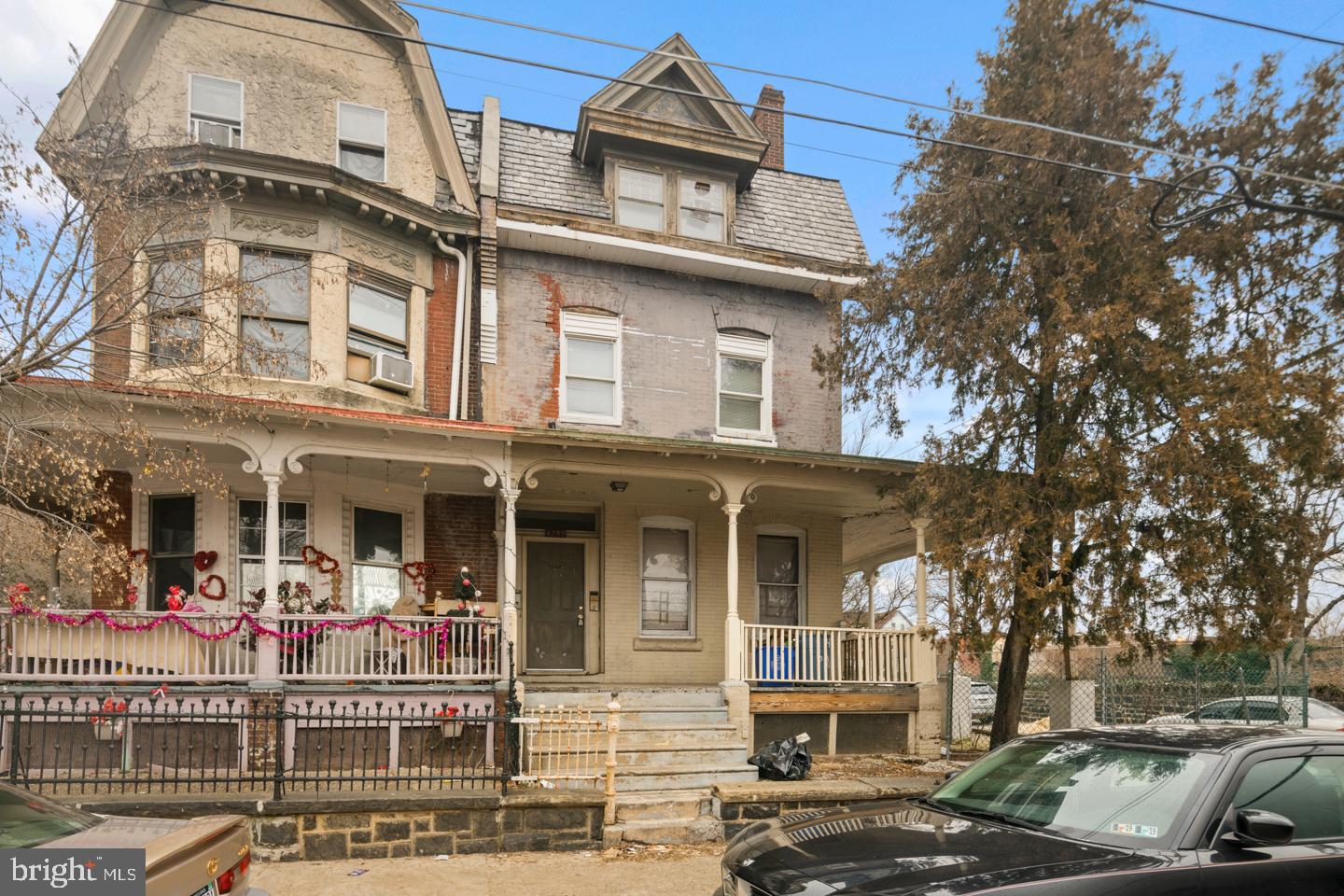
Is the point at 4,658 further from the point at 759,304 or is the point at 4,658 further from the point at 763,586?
the point at 759,304

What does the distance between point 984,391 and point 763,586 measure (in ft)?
18.1

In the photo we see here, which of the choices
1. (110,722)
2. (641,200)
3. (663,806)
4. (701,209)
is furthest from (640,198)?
(110,722)

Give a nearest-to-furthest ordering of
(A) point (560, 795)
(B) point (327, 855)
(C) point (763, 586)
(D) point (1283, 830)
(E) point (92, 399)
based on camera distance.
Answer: (D) point (1283, 830), (B) point (327, 855), (A) point (560, 795), (E) point (92, 399), (C) point (763, 586)

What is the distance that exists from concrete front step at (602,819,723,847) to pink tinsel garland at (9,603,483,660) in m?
3.11

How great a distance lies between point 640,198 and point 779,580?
6731 millimetres

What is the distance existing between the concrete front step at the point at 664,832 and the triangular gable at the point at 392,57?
9.09 meters

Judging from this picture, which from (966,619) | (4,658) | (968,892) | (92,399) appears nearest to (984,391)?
(966,619)

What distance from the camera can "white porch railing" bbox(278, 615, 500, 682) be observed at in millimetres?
10422

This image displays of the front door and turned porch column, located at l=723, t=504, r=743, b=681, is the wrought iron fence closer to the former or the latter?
the front door

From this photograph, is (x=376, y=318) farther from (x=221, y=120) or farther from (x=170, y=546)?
(x=170, y=546)

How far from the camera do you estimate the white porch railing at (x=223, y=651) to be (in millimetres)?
9750

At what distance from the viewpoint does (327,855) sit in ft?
26.6

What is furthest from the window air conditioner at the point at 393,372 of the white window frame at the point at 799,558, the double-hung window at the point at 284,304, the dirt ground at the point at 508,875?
the dirt ground at the point at 508,875

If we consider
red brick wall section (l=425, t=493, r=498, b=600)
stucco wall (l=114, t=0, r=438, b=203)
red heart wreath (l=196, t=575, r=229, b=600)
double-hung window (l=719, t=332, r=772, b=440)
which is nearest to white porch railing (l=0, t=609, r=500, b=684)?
red heart wreath (l=196, t=575, r=229, b=600)
